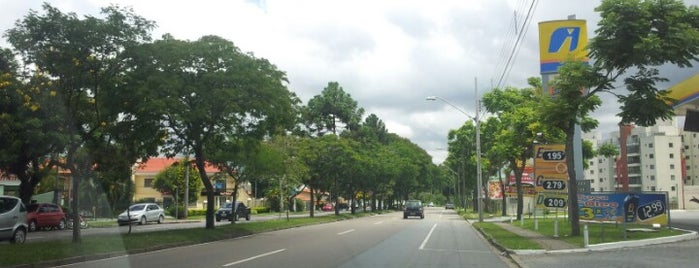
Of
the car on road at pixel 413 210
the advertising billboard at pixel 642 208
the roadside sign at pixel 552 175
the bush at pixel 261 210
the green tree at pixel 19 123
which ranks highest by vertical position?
the green tree at pixel 19 123

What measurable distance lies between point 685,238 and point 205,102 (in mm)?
17925

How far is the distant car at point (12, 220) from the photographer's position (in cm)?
1931

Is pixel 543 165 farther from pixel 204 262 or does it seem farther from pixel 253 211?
pixel 253 211

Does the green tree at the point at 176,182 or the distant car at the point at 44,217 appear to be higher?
the green tree at the point at 176,182

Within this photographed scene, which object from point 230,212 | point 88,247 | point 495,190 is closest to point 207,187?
point 88,247

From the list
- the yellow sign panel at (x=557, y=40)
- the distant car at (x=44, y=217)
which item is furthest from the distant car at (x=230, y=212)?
the yellow sign panel at (x=557, y=40)

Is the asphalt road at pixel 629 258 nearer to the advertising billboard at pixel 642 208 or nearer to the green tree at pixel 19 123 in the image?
the advertising billboard at pixel 642 208

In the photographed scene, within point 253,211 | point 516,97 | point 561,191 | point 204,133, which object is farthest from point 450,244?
point 253,211

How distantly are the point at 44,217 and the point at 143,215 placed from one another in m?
8.70

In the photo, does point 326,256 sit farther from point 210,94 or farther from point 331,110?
point 331,110

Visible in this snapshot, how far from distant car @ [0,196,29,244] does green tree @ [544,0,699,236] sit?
59.6 feet

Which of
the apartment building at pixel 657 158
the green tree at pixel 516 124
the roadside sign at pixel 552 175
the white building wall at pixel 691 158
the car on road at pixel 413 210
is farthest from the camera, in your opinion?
the white building wall at pixel 691 158

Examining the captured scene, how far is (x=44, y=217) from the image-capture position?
108 feet

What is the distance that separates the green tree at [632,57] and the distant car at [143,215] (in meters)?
28.6
